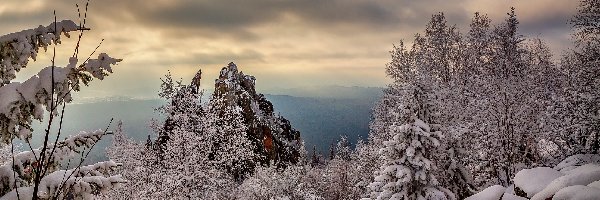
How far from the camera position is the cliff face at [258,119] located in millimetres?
35406

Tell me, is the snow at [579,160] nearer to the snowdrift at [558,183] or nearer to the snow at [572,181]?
the snowdrift at [558,183]

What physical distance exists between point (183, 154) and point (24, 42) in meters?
16.4

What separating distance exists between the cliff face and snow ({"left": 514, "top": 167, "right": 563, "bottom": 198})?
2269 cm

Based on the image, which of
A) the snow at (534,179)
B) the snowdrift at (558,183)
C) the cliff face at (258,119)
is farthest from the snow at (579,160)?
the cliff face at (258,119)

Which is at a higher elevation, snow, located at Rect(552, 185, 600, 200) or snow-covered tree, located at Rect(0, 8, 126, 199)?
snow-covered tree, located at Rect(0, 8, 126, 199)

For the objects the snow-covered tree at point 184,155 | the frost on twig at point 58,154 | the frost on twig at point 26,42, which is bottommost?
the snow-covered tree at point 184,155

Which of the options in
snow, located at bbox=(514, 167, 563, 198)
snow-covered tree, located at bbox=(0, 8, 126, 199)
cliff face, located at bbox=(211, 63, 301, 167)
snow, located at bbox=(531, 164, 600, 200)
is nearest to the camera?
snow-covered tree, located at bbox=(0, 8, 126, 199)

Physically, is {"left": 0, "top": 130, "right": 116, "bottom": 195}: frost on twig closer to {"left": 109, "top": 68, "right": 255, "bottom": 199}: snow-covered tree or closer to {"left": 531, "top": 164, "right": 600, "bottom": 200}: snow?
{"left": 531, "top": 164, "right": 600, "bottom": 200}: snow

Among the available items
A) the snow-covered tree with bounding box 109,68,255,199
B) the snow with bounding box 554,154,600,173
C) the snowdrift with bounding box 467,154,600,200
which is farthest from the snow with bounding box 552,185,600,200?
the snow-covered tree with bounding box 109,68,255,199

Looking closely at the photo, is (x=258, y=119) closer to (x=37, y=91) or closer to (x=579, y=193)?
(x=579, y=193)

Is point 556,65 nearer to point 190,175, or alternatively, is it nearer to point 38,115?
point 190,175

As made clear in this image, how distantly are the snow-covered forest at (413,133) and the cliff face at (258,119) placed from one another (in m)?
0.19

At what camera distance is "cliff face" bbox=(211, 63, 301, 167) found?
116 ft

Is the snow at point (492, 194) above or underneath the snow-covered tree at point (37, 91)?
underneath
